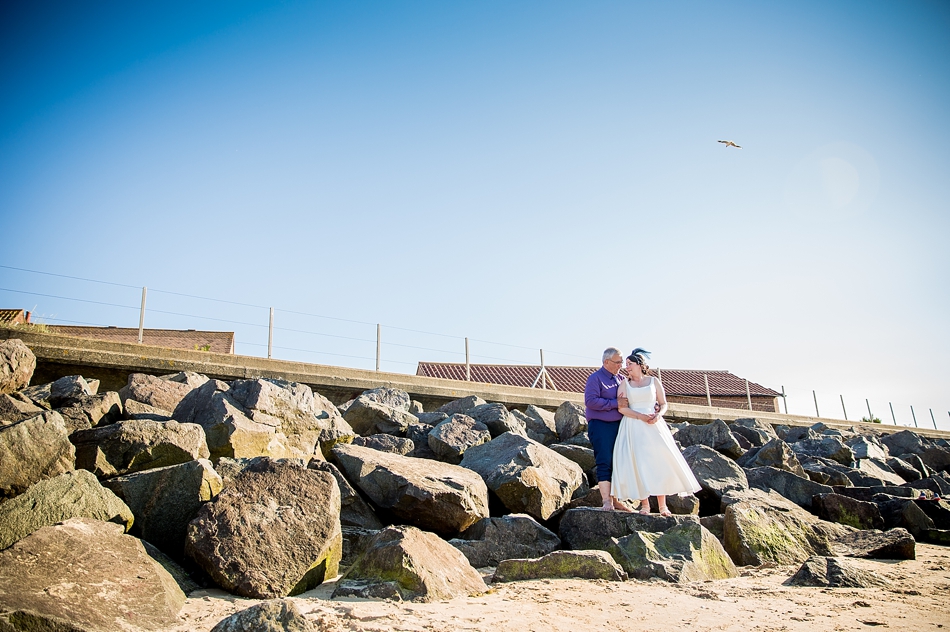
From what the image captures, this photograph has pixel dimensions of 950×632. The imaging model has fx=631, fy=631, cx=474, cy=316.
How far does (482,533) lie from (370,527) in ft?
2.82

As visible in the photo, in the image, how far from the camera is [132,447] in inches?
189

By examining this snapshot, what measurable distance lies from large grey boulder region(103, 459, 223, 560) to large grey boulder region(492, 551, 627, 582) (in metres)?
1.97

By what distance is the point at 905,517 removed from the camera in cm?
654

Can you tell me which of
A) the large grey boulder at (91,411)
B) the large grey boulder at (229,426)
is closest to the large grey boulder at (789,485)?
the large grey boulder at (229,426)

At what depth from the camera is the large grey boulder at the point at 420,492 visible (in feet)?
16.1

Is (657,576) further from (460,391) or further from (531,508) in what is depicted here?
(460,391)

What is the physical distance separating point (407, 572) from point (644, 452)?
9.11ft

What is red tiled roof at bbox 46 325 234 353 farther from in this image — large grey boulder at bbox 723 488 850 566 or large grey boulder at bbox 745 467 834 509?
large grey boulder at bbox 723 488 850 566

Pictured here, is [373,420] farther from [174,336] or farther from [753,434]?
[174,336]

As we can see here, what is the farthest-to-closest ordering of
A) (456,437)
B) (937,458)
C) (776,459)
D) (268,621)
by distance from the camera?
(937,458) → (776,459) → (456,437) → (268,621)

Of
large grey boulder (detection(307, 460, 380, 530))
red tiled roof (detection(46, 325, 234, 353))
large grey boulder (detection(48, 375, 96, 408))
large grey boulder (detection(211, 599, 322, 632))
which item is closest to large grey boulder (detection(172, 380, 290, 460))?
large grey boulder (detection(307, 460, 380, 530))

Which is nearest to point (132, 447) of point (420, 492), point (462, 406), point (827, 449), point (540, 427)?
point (420, 492)

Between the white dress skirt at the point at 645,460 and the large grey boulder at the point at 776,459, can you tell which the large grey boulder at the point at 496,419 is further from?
the large grey boulder at the point at 776,459

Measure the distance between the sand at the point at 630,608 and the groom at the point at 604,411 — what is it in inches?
65.0
